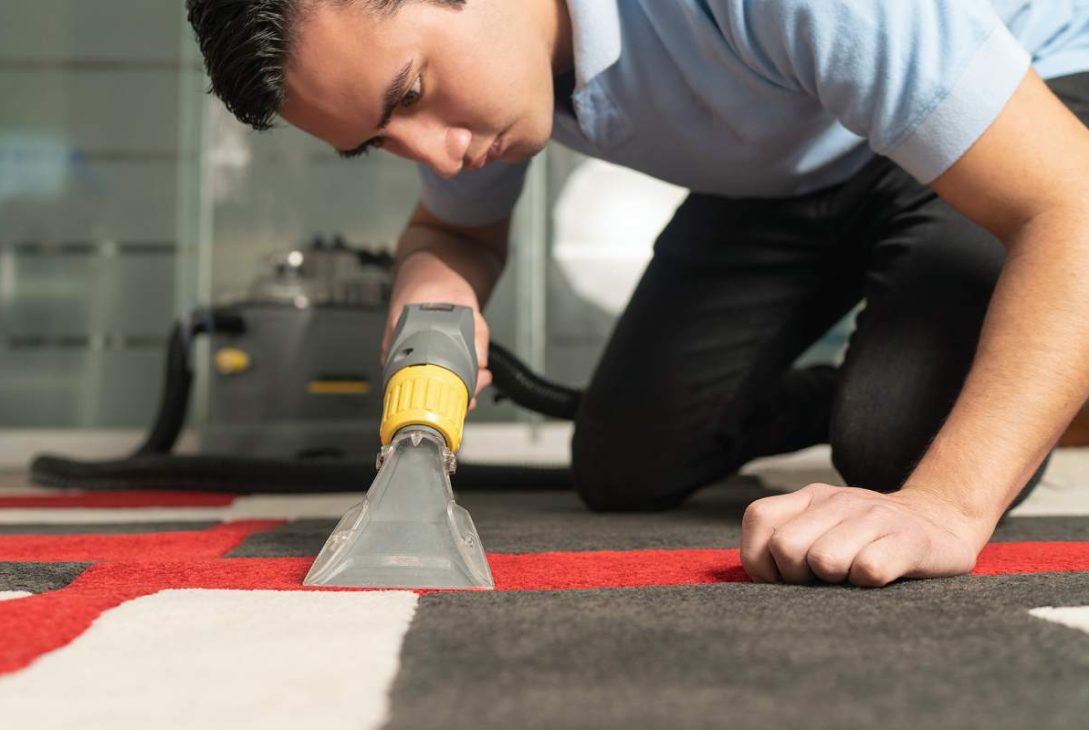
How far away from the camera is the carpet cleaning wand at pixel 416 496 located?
661 mm

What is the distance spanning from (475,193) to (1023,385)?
664 mm

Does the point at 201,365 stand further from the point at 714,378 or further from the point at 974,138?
the point at 974,138

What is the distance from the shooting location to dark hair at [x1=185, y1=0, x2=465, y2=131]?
78 centimetres

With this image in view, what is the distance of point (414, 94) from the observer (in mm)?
815

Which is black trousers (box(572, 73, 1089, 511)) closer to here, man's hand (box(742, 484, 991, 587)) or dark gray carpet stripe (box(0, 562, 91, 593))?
man's hand (box(742, 484, 991, 587))

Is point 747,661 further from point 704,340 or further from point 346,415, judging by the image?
point 346,415

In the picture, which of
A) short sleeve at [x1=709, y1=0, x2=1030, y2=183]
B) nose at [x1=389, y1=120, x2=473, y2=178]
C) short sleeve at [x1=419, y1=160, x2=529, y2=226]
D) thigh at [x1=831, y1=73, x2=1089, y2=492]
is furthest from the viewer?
short sleeve at [x1=419, y1=160, x2=529, y2=226]

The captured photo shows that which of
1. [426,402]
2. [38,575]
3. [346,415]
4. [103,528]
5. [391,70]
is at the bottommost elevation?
[346,415]

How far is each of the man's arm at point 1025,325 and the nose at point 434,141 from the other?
15.1 inches

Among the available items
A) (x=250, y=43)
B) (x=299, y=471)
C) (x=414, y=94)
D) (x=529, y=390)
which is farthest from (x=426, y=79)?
(x=299, y=471)

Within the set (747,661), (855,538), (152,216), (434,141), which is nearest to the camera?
(747,661)

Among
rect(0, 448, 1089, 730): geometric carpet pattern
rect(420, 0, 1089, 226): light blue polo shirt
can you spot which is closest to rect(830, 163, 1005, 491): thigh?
rect(420, 0, 1089, 226): light blue polo shirt

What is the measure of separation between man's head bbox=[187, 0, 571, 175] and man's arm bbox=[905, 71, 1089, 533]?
0.36 meters

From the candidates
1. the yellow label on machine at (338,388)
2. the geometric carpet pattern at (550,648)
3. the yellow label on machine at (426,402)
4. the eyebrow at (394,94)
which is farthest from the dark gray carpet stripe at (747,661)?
the yellow label on machine at (338,388)
